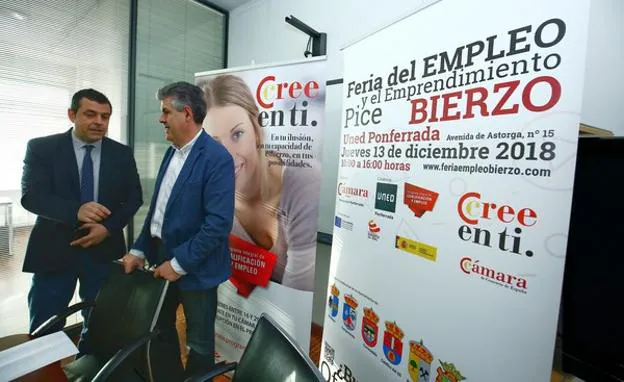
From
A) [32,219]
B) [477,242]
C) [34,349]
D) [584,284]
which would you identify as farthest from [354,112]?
[32,219]

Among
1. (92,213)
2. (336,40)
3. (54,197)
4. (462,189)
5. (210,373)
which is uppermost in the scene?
(336,40)

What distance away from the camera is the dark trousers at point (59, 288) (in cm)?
205

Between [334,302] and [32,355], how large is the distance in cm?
132

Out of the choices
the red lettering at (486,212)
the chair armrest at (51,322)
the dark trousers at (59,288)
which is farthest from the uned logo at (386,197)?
the dark trousers at (59,288)

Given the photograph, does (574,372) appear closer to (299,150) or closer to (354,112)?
(354,112)

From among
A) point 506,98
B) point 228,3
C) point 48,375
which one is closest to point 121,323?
point 48,375

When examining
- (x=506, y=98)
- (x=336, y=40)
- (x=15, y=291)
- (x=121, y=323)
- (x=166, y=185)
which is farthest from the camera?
(x=336, y=40)

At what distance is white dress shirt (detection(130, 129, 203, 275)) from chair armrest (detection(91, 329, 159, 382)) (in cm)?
67

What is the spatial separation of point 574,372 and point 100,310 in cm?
200

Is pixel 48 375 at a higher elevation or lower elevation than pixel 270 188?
lower

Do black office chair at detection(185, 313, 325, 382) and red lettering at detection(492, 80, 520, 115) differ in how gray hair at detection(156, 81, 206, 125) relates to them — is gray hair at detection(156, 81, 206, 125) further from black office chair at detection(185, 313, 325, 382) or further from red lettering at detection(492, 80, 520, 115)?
red lettering at detection(492, 80, 520, 115)

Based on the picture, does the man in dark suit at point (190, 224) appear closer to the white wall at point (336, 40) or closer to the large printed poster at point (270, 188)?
the large printed poster at point (270, 188)

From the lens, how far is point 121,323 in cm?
152

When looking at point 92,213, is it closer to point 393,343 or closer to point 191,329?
point 191,329
